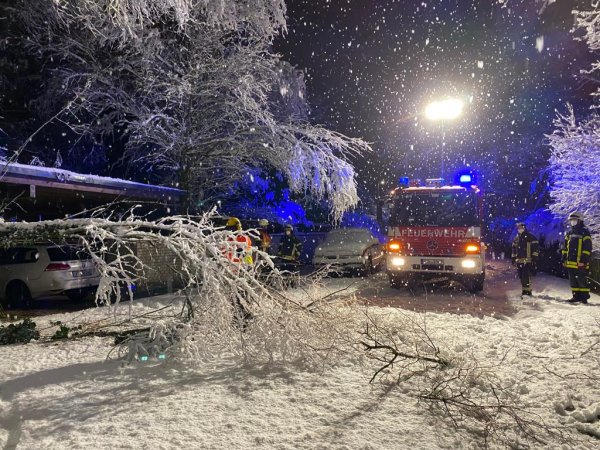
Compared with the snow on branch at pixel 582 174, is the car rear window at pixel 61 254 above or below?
below

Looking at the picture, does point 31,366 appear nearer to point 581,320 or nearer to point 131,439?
point 131,439

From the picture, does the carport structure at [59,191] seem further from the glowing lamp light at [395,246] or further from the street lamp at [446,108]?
the street lamp at [446,108]

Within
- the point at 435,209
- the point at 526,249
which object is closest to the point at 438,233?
the point at 435,209

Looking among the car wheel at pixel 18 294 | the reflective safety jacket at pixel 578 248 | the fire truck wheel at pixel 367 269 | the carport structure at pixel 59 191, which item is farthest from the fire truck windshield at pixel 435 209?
the car wheel at pixel 18 294

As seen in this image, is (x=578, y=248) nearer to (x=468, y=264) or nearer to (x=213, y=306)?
(x=468, y=264)

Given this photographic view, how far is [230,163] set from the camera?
48.0 ft

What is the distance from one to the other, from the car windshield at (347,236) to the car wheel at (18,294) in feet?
28.4

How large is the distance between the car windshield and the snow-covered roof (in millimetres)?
6266

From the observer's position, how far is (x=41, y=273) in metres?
9.27

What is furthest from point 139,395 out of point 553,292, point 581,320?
point 553,292

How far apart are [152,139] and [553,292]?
12.0m

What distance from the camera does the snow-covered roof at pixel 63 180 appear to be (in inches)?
304

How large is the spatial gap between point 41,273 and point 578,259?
442 inches

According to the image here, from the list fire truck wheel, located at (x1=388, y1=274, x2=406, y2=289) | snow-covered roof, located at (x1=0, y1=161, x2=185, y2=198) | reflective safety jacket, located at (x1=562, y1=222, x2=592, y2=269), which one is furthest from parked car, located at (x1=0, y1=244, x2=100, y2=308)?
reflective safety jacket, located at (x1=562, y1=222, x2=592, y2=269)
